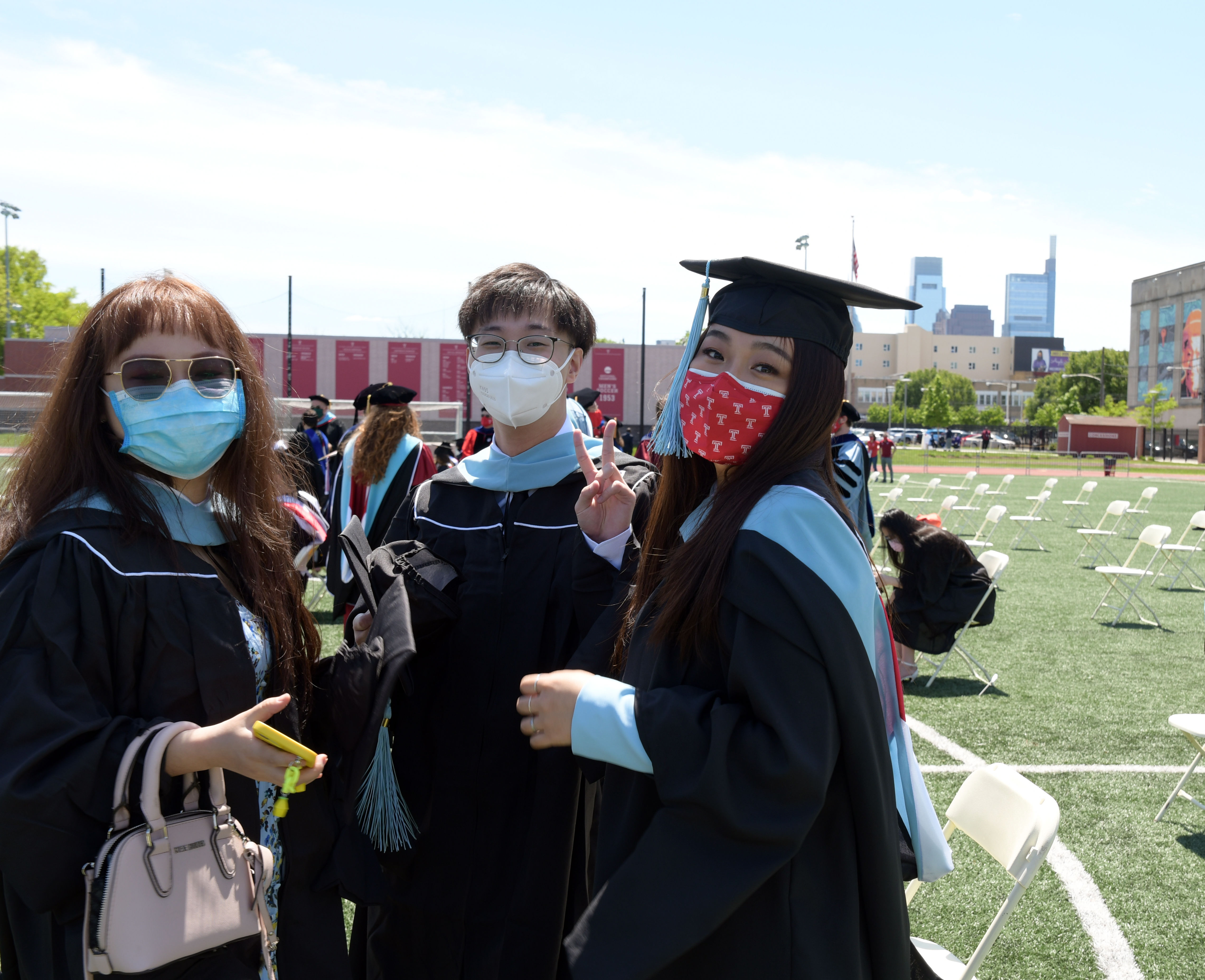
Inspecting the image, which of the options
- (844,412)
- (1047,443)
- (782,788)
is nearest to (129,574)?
(782,788)

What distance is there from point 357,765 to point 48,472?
2.73ft

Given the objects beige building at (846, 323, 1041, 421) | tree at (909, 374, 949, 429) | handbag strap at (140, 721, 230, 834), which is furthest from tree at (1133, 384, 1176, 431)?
handbag strap at (140, 721, 230, 834)

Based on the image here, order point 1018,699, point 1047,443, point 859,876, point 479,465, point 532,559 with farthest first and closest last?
point 1047,443, point 1018,699, point 479,465, point 532,559, point 859,876

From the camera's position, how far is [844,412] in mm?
7730

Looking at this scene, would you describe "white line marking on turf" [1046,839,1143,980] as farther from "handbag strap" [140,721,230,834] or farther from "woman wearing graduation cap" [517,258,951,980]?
"handbag strap" [140,721,230,834]

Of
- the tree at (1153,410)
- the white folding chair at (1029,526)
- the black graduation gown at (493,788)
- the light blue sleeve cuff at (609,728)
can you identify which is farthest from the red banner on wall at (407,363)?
the tree at (1153,410)

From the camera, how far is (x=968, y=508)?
14.8 metres

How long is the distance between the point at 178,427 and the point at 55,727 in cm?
60

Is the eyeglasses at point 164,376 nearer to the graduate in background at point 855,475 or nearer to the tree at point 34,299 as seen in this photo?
the graduate in background at point 855,475

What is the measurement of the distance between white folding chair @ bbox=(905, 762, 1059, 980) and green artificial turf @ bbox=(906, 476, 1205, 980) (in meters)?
0.98

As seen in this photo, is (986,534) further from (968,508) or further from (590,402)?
(590,402)

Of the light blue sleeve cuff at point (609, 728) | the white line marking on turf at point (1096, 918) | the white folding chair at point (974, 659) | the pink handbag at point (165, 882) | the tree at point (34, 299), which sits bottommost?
the white line marking on turf at point (1096, 918)

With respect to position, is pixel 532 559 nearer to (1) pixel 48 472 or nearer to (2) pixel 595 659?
(2) pixel 595 659

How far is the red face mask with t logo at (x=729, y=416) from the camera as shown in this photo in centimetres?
Answer: 158
